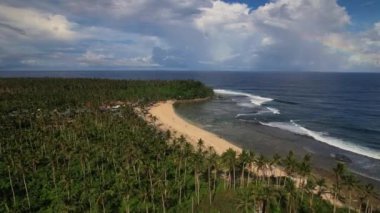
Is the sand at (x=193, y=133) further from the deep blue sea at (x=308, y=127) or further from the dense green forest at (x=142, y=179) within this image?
the deep blue sea at (x=308, y=127)

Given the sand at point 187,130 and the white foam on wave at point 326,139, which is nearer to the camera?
the white foam on wave at point 326,139

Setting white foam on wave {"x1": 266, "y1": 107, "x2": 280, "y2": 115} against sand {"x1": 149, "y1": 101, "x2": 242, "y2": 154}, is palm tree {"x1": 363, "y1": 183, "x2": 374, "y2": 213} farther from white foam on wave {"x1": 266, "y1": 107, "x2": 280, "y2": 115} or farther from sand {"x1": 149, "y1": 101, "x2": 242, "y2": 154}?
white foam on wave {"x1": 266, "y1": 107, "x2": 280, "y2": 115}

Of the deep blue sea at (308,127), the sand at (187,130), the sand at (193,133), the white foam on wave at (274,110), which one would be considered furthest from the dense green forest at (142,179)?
the white foam on wave at (274,110)

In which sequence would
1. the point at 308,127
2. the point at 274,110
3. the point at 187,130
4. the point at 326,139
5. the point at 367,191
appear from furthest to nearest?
the point at 274,110, the point at 308,127, the point at 187,130, the point at 326,139, the point at 367,191

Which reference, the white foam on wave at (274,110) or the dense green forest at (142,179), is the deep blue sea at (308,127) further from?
the dense green forest at (142,179)

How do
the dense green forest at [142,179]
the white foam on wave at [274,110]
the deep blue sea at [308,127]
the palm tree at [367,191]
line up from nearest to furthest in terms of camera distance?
the palm tree at [367,191] < the dense green forest at [142,179] < the deep blue sea at [308,127] < the white foam on wave at [274,110]

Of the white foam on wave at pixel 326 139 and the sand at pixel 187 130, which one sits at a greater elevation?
the sand at pixel 187 130

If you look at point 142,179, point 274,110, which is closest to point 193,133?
point 142,179

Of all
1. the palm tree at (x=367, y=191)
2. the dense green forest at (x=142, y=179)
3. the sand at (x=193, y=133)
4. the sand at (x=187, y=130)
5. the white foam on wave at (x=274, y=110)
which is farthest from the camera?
the white foam on wave at (x=274, y=110)

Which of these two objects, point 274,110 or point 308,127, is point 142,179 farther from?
point 274,110
